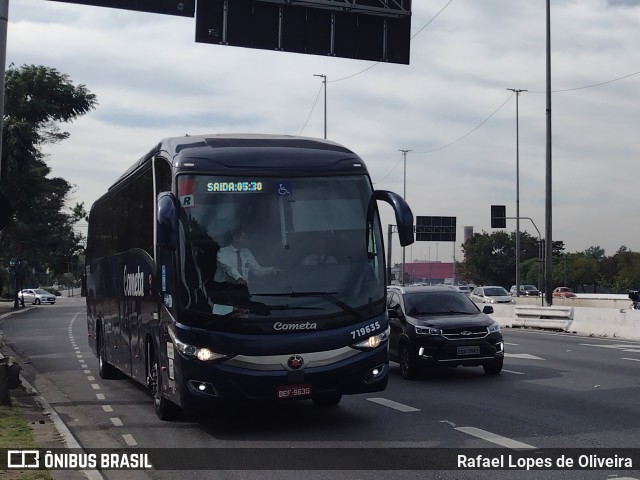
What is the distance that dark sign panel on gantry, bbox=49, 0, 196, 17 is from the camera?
17.6m

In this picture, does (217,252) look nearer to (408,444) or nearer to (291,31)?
(408,444)

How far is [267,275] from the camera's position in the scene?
10570 mm

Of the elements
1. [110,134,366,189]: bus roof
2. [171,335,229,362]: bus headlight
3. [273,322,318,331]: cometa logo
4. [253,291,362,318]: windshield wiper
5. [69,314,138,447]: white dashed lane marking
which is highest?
[110,134,366,189]: bus roof

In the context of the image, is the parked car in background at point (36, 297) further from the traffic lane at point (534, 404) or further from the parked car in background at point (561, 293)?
the traffic lane at point (534, 404)

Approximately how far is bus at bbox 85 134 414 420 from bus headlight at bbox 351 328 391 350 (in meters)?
0.02

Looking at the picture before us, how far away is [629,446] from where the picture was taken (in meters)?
9.38

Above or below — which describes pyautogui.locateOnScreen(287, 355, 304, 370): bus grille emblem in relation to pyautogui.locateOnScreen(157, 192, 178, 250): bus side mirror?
below

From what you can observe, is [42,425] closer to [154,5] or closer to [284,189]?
[284,189]

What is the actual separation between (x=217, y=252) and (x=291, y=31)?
1041cm

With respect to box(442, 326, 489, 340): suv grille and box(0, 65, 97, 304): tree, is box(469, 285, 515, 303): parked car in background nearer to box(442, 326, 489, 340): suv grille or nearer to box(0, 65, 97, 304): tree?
box(0, 65, 97, 304): tree

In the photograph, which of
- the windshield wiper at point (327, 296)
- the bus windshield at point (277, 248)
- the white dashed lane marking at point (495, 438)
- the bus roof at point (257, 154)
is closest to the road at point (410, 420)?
the white dashed lane marking at point (495, 438)

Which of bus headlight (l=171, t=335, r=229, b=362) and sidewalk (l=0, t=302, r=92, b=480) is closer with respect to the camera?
sidewalk (l=0, t=302, r=92, b=480)

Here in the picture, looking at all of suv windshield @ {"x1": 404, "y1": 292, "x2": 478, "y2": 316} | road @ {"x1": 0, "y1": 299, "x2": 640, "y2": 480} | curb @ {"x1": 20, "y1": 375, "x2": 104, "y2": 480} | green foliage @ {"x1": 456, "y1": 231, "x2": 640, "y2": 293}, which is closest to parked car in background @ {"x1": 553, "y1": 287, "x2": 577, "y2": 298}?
green foliage @ {"x1": 456, "y1": 231, "x2": 640, "y2": 293}

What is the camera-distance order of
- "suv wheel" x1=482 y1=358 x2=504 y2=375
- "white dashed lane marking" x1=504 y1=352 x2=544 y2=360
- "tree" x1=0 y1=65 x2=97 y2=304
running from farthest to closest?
"tree" x1=0 y1=65 x2=97 y2=304 → "white dashed lane marking" x1=504 y1=352 x2=544 y2=360 → "suv wheel" x1=482 y1=358 x2=504 y2=375
